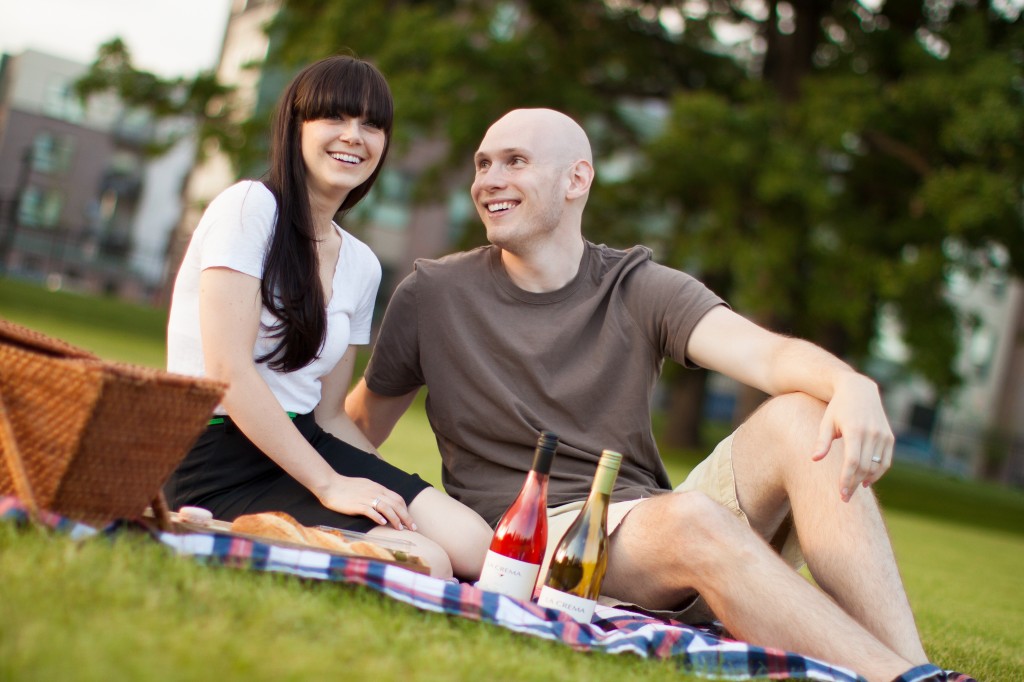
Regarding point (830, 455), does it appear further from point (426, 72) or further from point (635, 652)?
point (426, 72)

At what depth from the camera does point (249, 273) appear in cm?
306

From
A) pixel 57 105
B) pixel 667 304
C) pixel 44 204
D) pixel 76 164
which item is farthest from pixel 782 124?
pixel 57 105

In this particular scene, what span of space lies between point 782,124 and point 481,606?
12.2 metres

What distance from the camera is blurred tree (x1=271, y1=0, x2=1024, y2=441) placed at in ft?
41.3

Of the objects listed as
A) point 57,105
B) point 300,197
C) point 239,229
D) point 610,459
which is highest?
point 57,105

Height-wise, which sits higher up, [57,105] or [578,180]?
[57,105]

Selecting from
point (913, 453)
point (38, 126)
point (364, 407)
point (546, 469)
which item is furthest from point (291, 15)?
point (38, 126)

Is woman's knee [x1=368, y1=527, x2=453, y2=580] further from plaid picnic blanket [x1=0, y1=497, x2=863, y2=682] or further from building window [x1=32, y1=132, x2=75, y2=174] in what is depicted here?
building window [x1=32, y1=132, x2=75, y2=174]

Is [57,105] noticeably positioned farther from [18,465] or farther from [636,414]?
[18,465]

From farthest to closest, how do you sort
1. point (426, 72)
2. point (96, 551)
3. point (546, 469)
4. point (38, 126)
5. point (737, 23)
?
1. point (38, 126)
2. point (737, 23)
3. point (426, 72)
4. point (546, 469)
5. point (96, 551)

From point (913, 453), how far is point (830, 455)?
42.3 metres

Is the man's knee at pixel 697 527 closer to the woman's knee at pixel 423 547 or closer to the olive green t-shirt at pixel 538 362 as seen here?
the olive green t-shirt at pixel 538 362

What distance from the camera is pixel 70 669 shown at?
1.63 meters

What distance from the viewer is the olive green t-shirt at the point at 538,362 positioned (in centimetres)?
346
